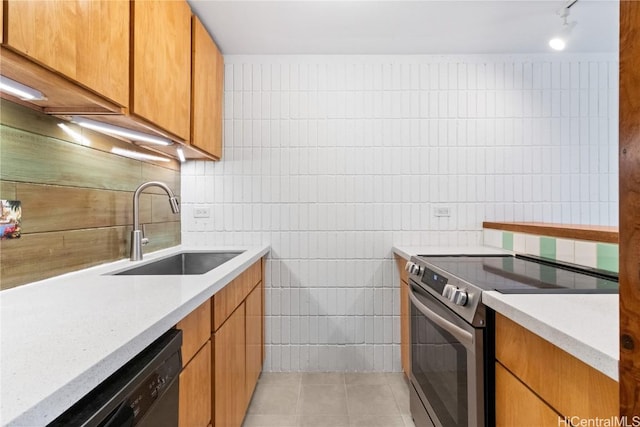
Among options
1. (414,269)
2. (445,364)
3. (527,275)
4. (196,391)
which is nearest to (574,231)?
(527,275)

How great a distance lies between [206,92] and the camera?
1.85 m

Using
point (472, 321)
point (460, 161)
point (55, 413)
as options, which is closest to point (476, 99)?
point (460, 161)

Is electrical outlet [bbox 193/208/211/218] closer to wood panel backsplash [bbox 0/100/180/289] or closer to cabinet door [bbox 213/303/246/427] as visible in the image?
wood panel backsplash [bbox 0/100/180/289]

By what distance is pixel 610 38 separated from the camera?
6.62 feet

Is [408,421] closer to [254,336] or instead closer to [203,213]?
[254,336]

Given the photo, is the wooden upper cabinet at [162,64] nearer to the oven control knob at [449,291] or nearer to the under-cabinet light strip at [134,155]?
the under-cabinet light strip at [134,155]

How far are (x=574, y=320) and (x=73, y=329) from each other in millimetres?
1100

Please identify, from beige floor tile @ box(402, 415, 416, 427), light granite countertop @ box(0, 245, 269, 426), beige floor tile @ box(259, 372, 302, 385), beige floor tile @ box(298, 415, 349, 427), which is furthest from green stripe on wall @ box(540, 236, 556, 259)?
beige floor tile @ box(259, 372, 302, 385)

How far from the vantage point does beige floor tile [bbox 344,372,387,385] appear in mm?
2084

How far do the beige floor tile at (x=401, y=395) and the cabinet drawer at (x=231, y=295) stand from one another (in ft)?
3.64

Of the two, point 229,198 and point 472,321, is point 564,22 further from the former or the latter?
point 229,198

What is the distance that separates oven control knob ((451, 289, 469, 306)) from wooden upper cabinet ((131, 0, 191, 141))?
1326 millimetres

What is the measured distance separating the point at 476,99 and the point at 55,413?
2.56 metres

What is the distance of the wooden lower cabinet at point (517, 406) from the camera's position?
2.51 feet
